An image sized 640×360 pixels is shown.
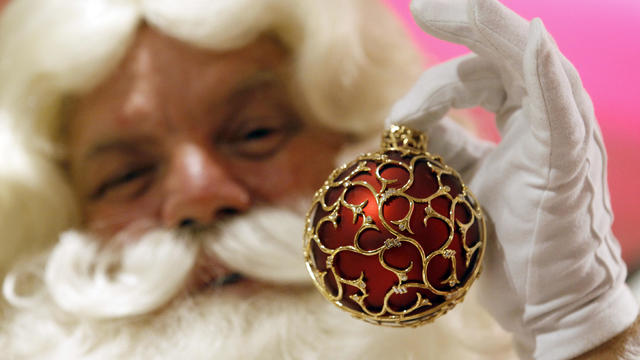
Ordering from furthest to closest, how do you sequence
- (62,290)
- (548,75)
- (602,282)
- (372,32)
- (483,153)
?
(372,32) < (62,290) < (483,153) < (602,282) < (548,75)

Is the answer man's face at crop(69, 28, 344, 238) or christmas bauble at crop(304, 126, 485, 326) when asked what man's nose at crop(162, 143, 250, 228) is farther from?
christmas bauble at crop(304, 126, 485, 326)

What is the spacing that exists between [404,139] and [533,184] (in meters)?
0.14

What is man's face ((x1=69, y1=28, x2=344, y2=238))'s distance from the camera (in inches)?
38.7

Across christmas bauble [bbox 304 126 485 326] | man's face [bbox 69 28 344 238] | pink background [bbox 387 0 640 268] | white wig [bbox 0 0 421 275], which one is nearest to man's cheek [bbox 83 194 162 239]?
man's face [bbox 69 28 344 238]

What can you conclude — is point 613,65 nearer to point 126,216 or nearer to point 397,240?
point 397,240

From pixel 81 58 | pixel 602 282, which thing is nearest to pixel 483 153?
pixel 602 282

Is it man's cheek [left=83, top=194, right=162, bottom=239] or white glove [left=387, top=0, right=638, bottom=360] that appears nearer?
white glove [left=387, top=0, right=638, bottom=360]

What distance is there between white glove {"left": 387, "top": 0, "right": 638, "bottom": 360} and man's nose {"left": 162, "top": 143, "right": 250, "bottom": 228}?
0.39 m

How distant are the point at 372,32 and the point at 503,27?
0.51 metres

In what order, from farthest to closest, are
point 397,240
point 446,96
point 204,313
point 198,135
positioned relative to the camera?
1. point 198,135
2. point 204,313
3. point 446,96
4. point 397,240

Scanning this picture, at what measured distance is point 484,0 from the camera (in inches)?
22.1

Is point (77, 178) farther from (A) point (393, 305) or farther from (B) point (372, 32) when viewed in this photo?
(A) point (393, 305)

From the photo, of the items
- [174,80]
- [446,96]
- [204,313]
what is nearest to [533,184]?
[446,96]

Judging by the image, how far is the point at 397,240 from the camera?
52cm
